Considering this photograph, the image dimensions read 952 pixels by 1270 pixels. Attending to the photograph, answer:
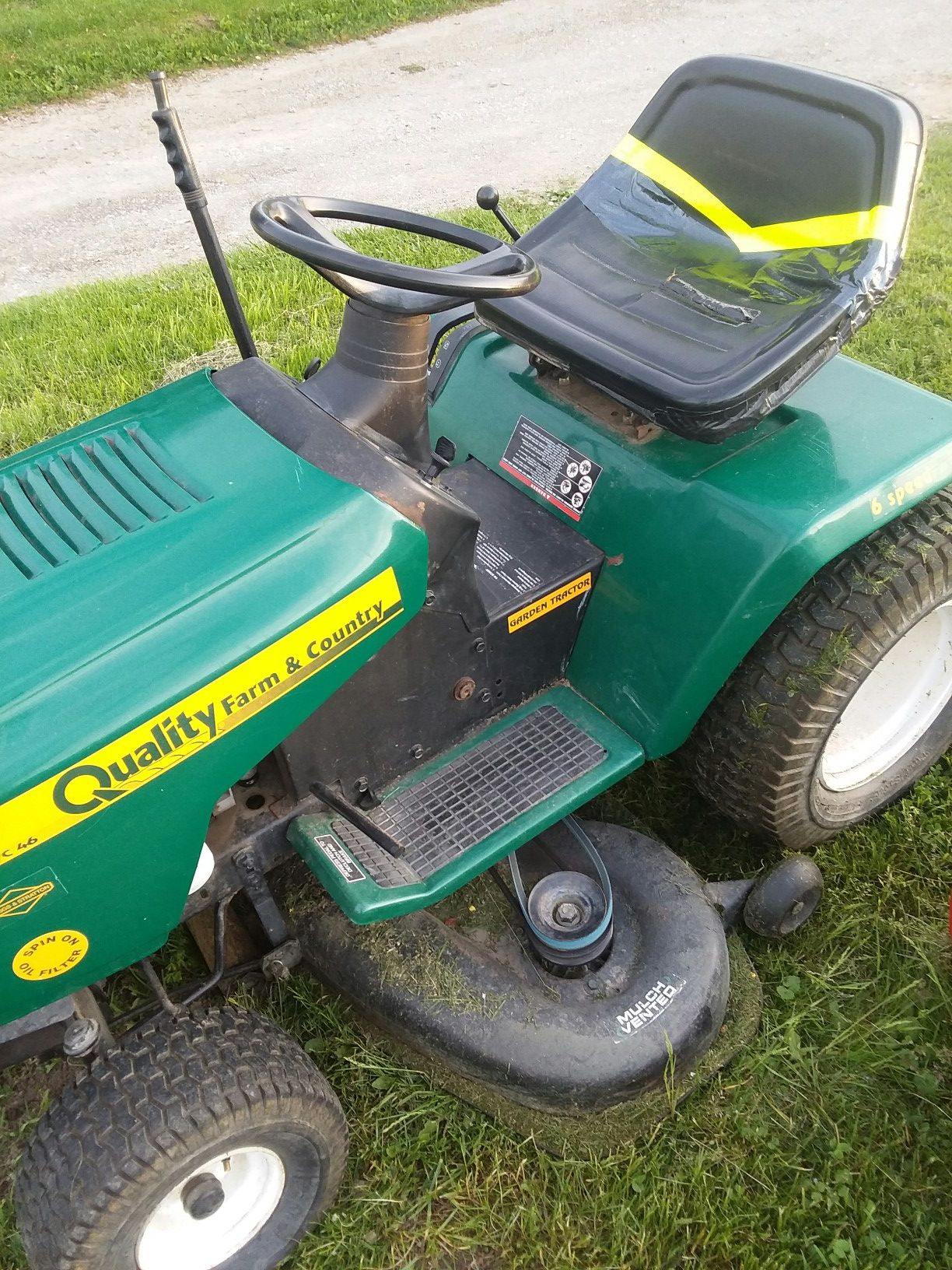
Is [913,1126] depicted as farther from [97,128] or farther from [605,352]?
[97,128]

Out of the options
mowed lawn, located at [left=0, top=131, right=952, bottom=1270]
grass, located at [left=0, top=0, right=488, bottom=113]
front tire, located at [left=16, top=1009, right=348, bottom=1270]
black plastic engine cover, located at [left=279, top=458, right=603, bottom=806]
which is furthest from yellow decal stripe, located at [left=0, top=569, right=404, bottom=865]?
grass, located at [left=0, top=0, right=488, bottom=113]

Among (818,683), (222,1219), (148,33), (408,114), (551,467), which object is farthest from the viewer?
(148,33)

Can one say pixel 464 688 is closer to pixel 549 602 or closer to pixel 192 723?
pixel 549 602

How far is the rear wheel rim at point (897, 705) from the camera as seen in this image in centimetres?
230

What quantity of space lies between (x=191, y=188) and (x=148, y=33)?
6948 millimetres

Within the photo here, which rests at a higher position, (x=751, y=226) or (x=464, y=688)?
(x=751, y=226)

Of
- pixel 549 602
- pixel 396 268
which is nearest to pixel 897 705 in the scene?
pixel 549 602

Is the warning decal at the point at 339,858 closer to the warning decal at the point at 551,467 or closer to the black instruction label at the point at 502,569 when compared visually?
the black instruction label at the point at 502,569

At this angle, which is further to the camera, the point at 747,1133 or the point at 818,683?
the point at 818,683

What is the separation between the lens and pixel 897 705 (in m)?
2.36

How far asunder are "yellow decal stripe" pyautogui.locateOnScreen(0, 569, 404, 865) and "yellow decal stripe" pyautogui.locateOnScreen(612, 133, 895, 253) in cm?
122

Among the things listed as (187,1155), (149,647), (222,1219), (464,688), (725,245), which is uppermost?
(725,245)

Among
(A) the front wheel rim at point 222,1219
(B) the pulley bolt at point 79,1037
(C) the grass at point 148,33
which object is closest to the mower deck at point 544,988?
(A) the front wheel rim at point 222,1219

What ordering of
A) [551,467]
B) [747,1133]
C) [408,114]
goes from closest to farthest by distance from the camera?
1. [747,1133]
2. [551,467]
3. [408,114]
